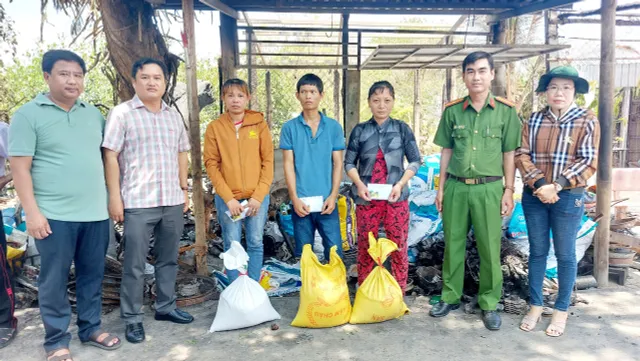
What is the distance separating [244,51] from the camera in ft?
20.5

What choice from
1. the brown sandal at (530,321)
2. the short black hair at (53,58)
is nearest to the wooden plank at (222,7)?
the short black hair at (53,58)

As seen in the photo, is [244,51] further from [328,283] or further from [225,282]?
[328,283]

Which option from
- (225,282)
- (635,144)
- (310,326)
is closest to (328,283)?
(310,326)

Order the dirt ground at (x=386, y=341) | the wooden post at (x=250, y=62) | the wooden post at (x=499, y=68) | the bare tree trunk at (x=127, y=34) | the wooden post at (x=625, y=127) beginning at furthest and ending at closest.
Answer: the wooden post at (x=625, y=127) → the wooden post at (x=250, y=62) → the wooden post at (x=499, y=68) → the bare tree trunk at (x=127, y=34) → the dirt ground at (x=386, y=341)

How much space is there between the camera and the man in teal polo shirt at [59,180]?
8.52 feet

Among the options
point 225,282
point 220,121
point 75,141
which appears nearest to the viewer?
point 75,141

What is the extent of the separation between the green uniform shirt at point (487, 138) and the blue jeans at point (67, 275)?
2.56 m

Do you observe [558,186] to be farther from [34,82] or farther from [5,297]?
[34,82]

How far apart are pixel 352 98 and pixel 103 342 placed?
4633 mm

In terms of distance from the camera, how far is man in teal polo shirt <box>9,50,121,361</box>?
2.60 m

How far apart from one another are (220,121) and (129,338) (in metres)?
1.69

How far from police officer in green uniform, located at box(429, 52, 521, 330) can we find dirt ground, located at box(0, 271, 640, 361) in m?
0.22

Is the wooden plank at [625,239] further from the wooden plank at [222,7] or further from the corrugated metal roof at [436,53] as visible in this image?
the wooden plank at [222,7]

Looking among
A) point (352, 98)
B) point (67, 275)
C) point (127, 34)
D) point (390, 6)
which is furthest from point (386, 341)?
point (352, 98)
